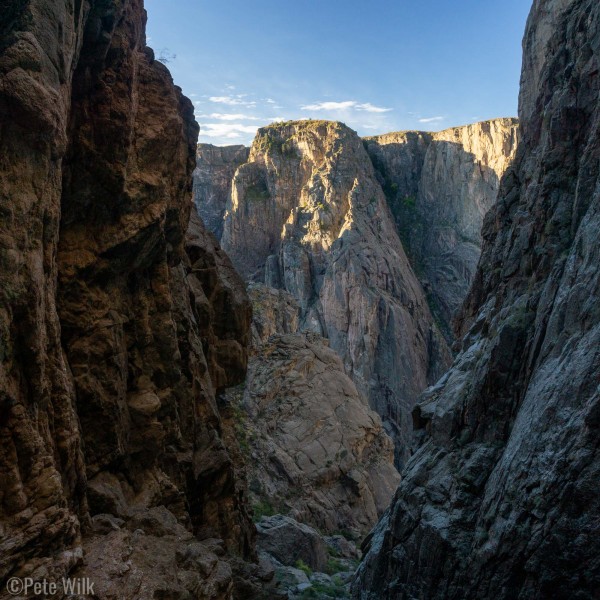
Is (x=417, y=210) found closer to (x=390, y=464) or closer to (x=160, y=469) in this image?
(x=390, y=464)

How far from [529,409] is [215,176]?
273 ft

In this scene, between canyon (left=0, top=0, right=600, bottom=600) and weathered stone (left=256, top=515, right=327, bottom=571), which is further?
weathered stone (left=256, top=515, right=327, bottom=571)

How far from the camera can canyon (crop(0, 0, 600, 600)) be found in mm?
7324

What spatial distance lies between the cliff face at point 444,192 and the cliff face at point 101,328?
62.9 m

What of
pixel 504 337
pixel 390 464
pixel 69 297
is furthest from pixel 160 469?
pixel 390 464

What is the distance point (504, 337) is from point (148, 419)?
33.9ft

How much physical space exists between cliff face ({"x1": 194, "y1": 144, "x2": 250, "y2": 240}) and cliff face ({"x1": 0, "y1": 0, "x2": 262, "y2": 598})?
7613 centimetres

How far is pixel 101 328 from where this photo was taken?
10766mm

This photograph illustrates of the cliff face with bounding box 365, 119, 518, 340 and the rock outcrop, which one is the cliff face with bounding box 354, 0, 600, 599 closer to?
the rock outcrop

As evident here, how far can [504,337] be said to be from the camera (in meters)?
16.5

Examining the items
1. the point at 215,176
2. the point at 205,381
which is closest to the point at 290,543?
the point at 205,381

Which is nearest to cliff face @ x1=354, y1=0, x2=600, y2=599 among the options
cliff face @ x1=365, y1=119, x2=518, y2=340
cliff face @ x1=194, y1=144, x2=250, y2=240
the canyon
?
the canyon

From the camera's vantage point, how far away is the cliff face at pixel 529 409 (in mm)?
11586

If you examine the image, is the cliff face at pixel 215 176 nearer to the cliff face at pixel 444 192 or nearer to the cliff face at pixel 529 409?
the cliff face at pixel 444 192
